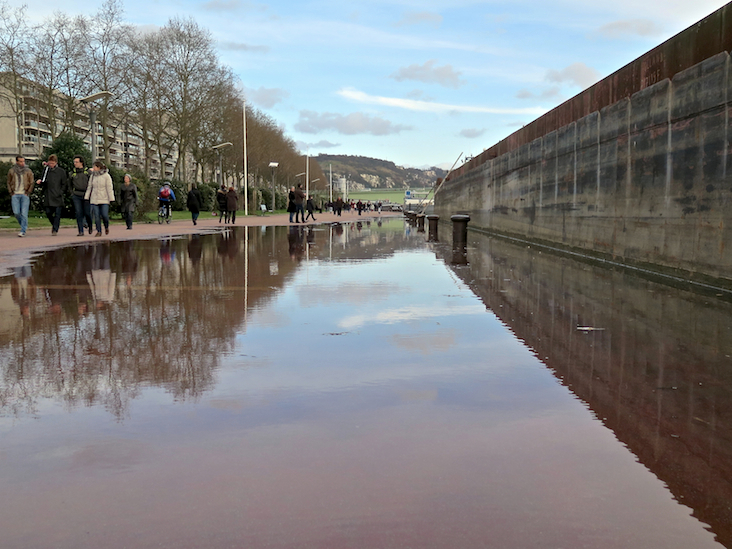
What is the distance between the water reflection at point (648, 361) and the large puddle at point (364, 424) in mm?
20

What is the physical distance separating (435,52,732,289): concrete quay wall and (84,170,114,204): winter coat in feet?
36.1

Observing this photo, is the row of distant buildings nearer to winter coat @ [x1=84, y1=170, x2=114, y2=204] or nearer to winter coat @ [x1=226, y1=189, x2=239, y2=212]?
winter coat @ [x1=226, y1=189, x2=239, y2=212]

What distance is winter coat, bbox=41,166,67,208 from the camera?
19.3 metres

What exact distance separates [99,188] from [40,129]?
315 ft

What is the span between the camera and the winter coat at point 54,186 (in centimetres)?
1928

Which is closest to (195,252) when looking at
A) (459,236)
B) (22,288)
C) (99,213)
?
(99,213)

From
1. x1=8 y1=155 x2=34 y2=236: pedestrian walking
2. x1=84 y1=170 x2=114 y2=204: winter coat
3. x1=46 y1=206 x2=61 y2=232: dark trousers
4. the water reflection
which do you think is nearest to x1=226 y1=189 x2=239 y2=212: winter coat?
x1=46 y1=206 x2=61 y2=232: dark trousers

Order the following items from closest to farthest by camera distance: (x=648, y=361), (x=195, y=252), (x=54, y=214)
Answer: (x=648, y=361) → (x=195, y=252) → (x=54, y=214)

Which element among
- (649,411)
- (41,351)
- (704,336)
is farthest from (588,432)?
(41,351)

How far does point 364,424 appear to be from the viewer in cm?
360

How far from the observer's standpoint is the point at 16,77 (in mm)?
50156

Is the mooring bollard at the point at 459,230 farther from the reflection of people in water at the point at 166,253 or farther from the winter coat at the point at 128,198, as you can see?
the winter coat at the point at 128,198

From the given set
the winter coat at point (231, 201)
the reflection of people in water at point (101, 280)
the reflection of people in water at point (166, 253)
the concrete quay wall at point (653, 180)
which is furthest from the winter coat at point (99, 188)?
the winter coat at point (231, 201)

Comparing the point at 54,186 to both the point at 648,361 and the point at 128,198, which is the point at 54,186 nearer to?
the point at 128,198
